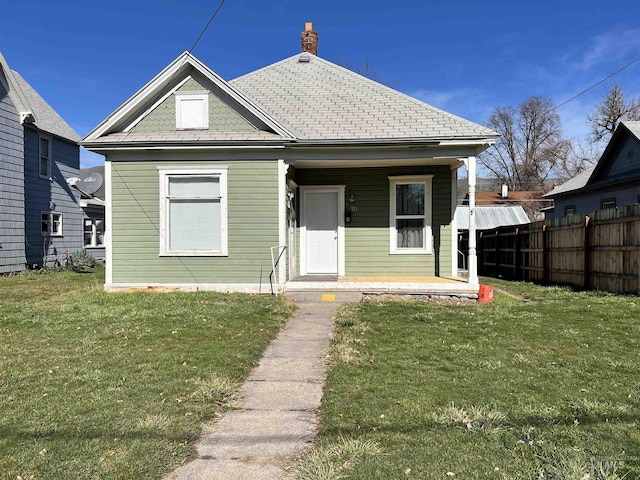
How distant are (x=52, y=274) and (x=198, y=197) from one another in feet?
25.9

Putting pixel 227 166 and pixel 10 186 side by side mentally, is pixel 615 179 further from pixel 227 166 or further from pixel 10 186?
pixel 10 186

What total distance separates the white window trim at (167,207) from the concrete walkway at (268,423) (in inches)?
168

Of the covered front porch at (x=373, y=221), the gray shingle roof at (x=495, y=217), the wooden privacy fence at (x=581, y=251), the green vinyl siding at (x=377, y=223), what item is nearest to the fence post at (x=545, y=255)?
the wooden privacy fence at (x=581, y=251)

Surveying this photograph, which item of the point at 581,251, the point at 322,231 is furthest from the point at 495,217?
the point at 322,231

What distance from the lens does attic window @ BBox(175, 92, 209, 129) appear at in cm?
934

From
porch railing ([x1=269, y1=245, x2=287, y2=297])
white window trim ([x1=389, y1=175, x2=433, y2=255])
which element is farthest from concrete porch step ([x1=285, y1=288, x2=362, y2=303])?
white window trim ([x1=389, y1=175, x2=433, y2=255])

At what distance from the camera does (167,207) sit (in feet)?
30.5

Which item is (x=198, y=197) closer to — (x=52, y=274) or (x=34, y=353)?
(x=34, y=353)

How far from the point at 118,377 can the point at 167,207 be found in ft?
18.9

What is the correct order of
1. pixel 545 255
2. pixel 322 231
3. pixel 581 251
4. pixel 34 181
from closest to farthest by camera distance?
pixel 581 251
pixel 322 231
pixel 545 255
pixel 34 181

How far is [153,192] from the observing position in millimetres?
9258

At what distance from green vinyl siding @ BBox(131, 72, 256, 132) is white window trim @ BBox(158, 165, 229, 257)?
923mm

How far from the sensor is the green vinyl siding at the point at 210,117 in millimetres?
9281

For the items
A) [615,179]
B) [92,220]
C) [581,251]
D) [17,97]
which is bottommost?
[581,251]
